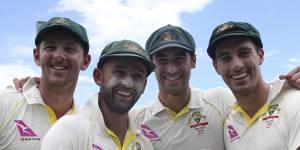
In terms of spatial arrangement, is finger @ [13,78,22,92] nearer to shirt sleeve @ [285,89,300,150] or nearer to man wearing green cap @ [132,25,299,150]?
man wearing green cap @ [132,25,299,150]

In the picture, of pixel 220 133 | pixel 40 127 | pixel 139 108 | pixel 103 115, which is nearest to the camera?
pixel 103 115

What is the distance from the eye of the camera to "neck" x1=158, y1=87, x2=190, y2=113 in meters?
5.95

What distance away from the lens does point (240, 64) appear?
199 inches

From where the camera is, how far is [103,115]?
461cm

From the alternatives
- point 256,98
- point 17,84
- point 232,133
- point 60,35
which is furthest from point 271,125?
point 17,84

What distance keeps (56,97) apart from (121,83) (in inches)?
47.6

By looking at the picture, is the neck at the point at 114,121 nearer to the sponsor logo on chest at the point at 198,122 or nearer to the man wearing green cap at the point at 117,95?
the man wearing green cap at the point at 117,95

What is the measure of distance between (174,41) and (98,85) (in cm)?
147

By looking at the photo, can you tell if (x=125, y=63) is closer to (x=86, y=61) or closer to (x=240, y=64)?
(x=86, y=61)

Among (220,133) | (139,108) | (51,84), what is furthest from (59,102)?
(220,133)

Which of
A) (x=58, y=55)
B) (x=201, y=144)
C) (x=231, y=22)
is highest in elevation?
(x=231, y=22)

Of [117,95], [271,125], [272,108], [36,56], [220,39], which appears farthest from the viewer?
[36,56]

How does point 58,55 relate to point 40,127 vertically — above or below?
above

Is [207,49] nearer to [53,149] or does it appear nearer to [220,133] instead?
[220,133]
